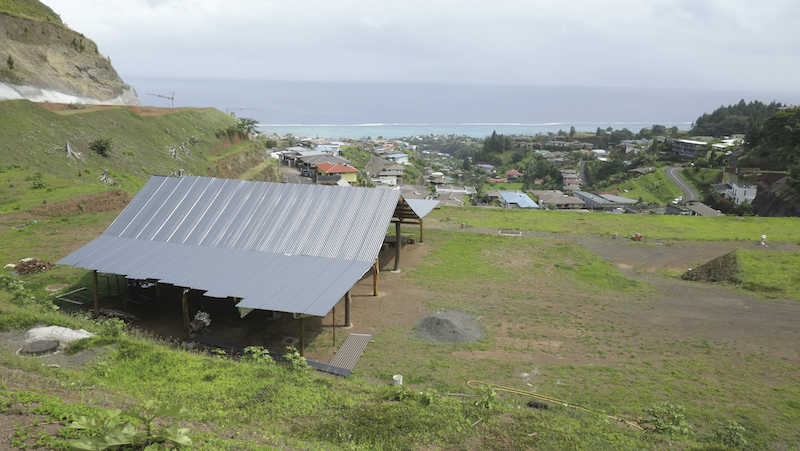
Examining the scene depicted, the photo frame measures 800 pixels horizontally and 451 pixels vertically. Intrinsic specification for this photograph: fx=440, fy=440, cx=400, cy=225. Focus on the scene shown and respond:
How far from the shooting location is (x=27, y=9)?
48.1m

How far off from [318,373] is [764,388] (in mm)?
11142

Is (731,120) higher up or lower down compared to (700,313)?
higher up

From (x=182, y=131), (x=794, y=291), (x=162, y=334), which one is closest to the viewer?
(x=162, y=334)

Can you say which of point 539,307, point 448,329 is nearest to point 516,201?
point 539,307

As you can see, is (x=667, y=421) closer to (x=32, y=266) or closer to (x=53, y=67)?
(x=32, y=266)

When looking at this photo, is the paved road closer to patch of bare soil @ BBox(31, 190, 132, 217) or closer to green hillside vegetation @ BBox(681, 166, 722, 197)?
green hillside vegetation @ BBox(681, 166, 722, 197)

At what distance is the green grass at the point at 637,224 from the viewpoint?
25984 mm

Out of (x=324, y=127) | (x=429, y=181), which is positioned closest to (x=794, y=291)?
(x=429, y=181)

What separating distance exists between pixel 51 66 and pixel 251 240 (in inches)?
1802

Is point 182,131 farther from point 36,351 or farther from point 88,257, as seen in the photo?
point 36,351

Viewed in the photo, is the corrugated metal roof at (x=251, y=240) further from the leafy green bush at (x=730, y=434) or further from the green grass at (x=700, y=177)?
the green grass at (x=700, y=177)

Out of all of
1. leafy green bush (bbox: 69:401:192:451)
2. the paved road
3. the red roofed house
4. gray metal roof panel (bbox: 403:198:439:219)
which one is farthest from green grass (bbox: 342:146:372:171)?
leafy green bush (bbox: 69:401:192:451)

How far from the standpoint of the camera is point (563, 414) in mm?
9320

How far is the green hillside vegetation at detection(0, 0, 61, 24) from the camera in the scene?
4412cm
